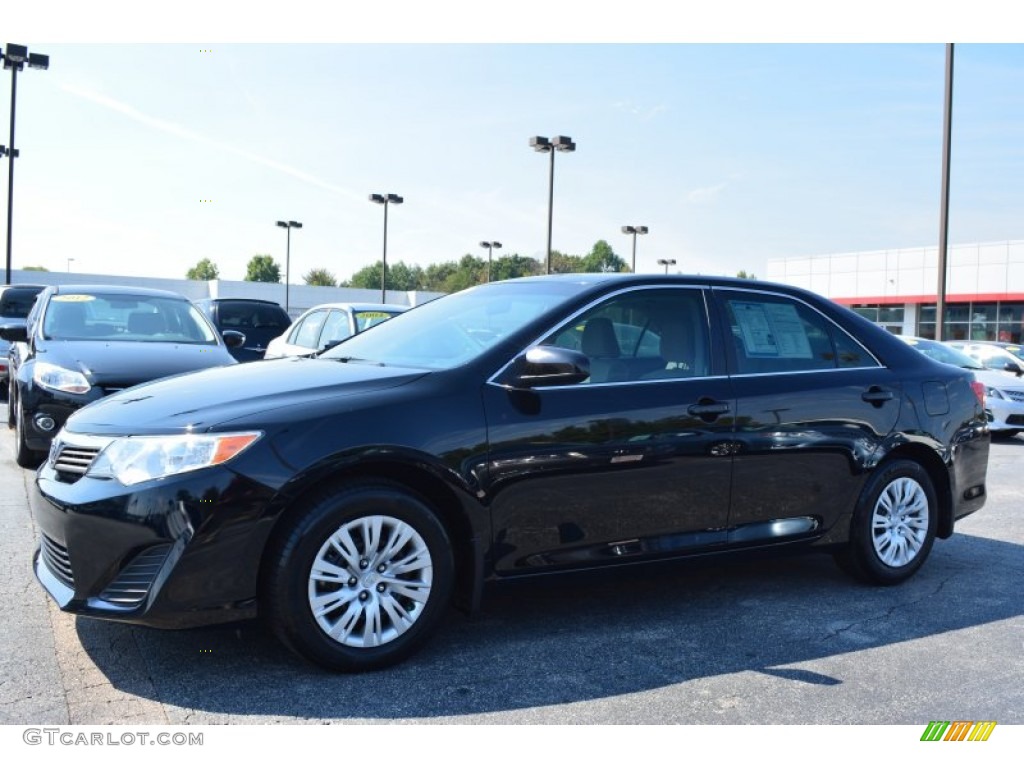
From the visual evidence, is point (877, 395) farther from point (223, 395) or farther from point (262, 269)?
point (262, 269)

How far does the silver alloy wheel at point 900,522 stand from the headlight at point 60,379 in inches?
219

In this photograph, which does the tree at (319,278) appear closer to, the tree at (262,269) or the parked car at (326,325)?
the tree at (262,269)

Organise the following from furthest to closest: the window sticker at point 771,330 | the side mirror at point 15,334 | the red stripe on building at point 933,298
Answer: the red stripe on building at point 933,298, the side mirror at point 15,334, the window sticker at point 771,330

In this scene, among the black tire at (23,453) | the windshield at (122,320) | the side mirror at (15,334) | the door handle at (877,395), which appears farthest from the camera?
the side mirror at (15,334)

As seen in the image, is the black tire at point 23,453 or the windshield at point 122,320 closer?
the black tire at point 23,453

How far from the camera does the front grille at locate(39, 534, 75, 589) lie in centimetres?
369

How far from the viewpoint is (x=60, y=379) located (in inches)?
293

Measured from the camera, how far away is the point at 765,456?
472cm

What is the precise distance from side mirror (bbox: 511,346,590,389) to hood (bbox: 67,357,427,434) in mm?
413

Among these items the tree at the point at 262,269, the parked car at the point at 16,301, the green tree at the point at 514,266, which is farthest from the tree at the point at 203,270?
the parked car at the point at 16,301

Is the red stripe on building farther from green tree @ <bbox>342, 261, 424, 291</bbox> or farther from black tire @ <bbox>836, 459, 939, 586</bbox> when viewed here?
green tree @ <bbox>342, 261, 424, 291</bbox>

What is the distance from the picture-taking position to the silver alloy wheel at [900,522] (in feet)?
17.2
